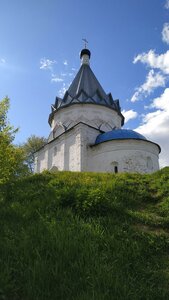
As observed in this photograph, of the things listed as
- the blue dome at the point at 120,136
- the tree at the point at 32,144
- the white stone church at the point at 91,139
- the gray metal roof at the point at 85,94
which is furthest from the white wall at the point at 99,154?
the tree at the point at 32,144

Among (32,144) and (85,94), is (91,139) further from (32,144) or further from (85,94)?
(32,144)

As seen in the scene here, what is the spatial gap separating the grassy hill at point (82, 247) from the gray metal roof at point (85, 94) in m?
19.2

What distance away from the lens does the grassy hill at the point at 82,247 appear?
4.03 m

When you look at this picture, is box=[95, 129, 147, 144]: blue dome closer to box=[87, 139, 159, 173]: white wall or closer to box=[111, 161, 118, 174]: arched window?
box=[87, 139, 159, 173]: white wall

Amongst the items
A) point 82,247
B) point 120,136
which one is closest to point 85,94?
point 120,136

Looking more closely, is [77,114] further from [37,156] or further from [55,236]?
[55,236]

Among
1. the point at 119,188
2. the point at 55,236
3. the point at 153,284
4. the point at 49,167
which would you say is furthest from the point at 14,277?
the point at 49,167

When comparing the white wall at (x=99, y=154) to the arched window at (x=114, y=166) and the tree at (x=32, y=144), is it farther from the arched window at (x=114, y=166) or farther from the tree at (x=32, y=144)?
the tree at (x=32, y=144)

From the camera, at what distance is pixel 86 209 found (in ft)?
21.0

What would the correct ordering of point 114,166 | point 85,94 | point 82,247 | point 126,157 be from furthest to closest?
1. point 85,94
2. point 114,166
3. point 126,157
4. point 82,247

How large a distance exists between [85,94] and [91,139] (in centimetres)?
513

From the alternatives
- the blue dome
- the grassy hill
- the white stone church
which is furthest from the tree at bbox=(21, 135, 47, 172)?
the grassy hill

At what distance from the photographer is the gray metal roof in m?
26.7

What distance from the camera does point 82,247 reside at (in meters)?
4.84
